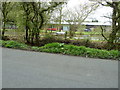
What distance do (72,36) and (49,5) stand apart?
276 centimetres

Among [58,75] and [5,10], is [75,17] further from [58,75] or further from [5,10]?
[58,75]

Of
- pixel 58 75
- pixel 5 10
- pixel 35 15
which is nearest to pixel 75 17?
pixel 35 15

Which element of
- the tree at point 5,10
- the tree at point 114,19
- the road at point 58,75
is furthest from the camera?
the tree at point 5,10

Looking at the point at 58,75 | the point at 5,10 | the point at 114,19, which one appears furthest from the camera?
the point at 5,10

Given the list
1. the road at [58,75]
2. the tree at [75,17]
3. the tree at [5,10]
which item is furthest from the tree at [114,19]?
the tree at [5,10]

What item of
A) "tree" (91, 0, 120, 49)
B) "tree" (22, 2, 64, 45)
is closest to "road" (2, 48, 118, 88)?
"tree" (91, 0, 120, 49)

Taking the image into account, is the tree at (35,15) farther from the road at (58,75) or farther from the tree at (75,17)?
the road at (58,75)

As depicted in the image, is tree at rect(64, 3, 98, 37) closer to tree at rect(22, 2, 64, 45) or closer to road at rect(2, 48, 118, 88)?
tree at rect(22, 2, 64, 45)

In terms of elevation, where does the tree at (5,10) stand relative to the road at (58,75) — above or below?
above

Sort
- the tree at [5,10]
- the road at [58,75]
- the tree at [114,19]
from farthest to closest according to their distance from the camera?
the tree at [5,10], the tree at [114,19], the road at [58,75]

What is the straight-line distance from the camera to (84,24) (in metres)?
10.2

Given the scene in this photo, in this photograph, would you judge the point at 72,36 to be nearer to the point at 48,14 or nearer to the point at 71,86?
the point at 48,14

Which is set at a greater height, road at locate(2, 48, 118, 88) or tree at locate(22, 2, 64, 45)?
tree at locate(22, 2, 64, 45)

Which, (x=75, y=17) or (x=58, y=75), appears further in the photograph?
(x=75, y=17)
